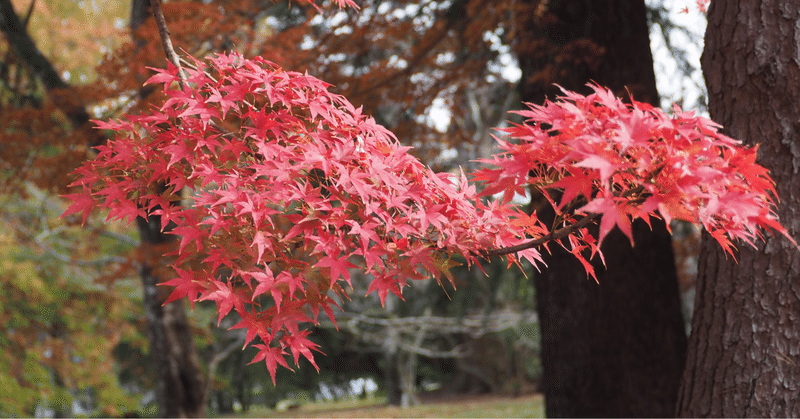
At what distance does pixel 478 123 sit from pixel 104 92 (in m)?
7.80

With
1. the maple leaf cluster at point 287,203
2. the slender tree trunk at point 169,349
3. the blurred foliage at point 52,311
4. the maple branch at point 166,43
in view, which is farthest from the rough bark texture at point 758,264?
the blurred foliage at point 52,311

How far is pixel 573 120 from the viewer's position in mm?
1282

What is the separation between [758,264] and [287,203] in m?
1.99

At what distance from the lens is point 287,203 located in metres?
1.56

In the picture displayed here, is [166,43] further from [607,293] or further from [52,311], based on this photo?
[52,311]

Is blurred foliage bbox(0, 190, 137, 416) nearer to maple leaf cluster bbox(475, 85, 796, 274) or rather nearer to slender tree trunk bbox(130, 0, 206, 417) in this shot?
slender tree trunk bbox(130, 0, 206, 417)

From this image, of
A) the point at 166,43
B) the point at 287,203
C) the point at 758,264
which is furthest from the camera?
the point at 758,264

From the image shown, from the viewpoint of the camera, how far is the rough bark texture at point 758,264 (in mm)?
2232

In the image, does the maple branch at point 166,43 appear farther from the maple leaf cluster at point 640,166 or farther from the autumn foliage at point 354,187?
the maple leaf cluster at point 640,166

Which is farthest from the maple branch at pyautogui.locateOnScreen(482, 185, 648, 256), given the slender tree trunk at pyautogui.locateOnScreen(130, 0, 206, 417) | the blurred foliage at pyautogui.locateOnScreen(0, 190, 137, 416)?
the blurred foliage at pyautogui.locateOnScreen(0, 190, 137, 416)

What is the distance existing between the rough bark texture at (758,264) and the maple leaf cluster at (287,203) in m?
1.25

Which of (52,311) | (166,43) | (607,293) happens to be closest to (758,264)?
(607,293)

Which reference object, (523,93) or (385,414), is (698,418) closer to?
(523,93)

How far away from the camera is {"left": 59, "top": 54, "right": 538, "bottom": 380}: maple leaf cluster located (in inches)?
56.2
